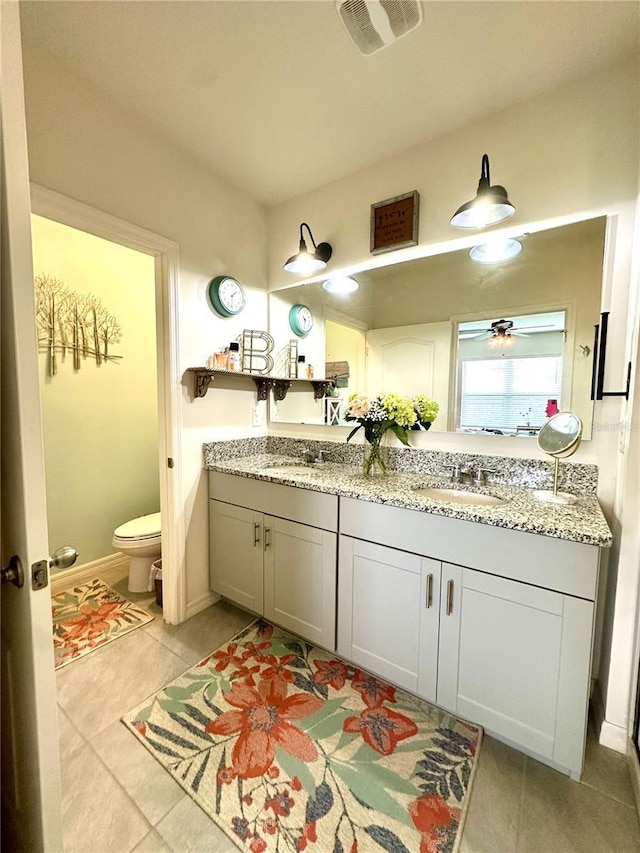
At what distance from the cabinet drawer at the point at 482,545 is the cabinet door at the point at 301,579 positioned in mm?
201

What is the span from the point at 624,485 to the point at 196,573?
2154 millimetres

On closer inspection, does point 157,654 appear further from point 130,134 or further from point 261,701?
point 130,134

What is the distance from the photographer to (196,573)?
84.5 inches

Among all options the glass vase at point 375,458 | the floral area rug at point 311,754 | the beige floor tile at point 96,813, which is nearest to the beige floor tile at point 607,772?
the floral area rug at point 311,754

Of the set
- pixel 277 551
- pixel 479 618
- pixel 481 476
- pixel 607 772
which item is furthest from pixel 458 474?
pixel 607 772

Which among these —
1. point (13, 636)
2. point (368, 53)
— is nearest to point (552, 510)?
point (13, 636)

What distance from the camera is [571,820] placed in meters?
1.08

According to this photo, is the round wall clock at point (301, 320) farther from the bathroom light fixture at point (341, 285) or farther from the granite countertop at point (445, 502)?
the granite countertop at point (445, 502)

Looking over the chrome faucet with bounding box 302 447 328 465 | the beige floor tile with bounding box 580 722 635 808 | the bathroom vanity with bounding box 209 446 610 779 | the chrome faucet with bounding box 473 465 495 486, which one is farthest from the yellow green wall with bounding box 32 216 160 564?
the beige floor tile with bounding box 580 722 635 808

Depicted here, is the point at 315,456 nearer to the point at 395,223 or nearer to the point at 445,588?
the point at 445,588

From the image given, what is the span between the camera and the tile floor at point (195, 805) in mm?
1025

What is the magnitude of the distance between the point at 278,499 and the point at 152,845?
46.9 inches

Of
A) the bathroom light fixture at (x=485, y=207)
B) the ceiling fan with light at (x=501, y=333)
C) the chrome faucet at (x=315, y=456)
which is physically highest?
the bathroom light fixture at (x=485, y=207)

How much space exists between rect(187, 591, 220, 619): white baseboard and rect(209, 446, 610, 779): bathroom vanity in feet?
1.27
